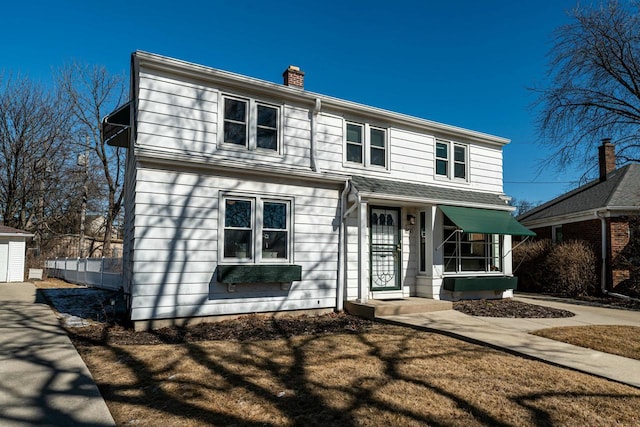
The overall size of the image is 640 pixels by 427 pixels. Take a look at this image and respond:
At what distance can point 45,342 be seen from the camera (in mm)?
6242

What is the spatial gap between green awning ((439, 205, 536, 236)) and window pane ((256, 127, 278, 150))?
4.60 m

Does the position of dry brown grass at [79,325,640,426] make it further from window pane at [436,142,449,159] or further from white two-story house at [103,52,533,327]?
window pane at [436,142,449,159]

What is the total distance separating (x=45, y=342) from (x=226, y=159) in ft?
14.7

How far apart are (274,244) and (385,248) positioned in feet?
10.3

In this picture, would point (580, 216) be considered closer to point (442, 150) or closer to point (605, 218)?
point (605, 218)

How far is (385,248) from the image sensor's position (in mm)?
10297

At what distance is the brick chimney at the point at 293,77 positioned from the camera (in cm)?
1013

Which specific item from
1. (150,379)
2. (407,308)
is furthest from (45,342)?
(407,308)

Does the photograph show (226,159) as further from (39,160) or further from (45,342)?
(39,160)

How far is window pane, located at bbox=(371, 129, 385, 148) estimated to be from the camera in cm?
1053

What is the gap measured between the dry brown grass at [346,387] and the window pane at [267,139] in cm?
459

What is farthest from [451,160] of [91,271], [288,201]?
[91,271]

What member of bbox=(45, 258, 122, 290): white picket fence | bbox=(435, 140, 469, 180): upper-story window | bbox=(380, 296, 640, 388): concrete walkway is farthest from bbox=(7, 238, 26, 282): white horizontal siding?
bbox=(435, 140, 469, 180): upper-story window

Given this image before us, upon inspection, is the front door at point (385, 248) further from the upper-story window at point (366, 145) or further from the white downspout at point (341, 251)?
the upper-story window at point (366, 145)
